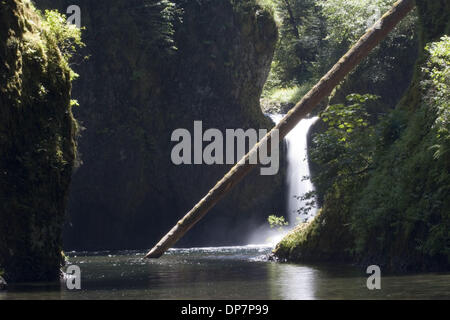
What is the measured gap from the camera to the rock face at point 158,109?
3334 centimetres

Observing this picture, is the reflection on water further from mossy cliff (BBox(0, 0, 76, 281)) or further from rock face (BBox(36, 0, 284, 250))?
rock face (BBox(36, 0, 284, 250))

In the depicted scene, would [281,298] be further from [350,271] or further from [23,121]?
[23,121]

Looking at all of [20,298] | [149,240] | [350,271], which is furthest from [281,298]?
[149,240]

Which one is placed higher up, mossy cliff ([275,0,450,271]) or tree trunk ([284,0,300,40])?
tree trunk ([284,0,300,40])

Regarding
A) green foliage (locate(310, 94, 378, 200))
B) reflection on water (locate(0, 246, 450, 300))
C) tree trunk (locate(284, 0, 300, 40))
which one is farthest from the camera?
tree trunk (locate(284, 0, 300, 40))

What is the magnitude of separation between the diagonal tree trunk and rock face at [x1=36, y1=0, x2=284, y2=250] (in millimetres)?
14996

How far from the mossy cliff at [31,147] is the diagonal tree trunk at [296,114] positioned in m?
3.86

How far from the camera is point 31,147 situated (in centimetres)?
1434

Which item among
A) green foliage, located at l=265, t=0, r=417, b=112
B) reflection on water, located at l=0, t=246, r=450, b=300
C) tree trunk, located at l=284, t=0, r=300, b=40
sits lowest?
reflection on water, located at l=0, t=246, r=450, b=300

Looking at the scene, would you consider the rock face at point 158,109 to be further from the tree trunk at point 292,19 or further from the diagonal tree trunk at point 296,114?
the tree trunk at point 292,19

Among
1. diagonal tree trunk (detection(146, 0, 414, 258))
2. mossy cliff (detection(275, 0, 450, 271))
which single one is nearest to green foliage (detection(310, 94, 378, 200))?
mossy cliff (detection(275, 0, 450, 271))

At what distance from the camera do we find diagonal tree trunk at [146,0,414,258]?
18031mm

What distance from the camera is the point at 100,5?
33438 mm

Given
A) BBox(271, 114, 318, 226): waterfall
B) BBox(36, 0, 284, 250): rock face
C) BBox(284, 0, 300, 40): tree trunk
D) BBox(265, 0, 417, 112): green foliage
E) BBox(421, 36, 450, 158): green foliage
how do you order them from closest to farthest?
BBox(421, 36, 450, 158): green foliage, BBox(265, 0, 417, 112): green foliage, BBox(36, 0, 284, 250): rock face, BBox(271, 114, 318, 226): waterfall, BBox(284, 0, 300, 40): tree trunk
